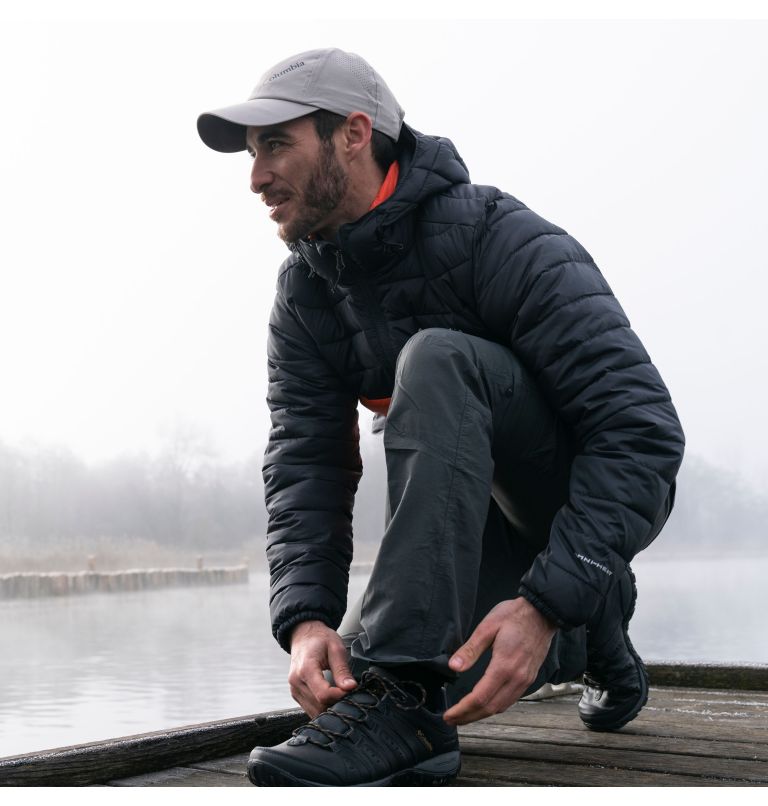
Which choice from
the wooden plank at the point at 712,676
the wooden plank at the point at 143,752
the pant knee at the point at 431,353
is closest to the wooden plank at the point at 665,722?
the wooden plank at the point at 712,676

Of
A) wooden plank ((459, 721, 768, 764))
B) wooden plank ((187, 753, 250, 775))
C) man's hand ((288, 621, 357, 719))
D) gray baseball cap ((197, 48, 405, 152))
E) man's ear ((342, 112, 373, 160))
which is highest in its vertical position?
gray baseball cap ((197, 48, 405, 152))

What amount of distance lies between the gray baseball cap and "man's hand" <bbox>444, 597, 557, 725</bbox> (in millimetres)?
667

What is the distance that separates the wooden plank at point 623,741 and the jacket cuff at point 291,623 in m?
0.31

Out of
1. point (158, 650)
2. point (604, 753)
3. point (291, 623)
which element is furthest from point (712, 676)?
point (158, 650)

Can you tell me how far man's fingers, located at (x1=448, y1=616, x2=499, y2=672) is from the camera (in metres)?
1.12

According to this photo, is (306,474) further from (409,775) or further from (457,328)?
(409,775)

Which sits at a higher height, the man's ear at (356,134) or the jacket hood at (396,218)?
the man's ear at (356,134)

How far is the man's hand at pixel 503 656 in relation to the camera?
113 centimetres

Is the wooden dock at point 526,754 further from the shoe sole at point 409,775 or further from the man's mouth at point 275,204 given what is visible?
the man's mouth at point 275,204

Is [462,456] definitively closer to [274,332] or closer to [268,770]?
[268,770]

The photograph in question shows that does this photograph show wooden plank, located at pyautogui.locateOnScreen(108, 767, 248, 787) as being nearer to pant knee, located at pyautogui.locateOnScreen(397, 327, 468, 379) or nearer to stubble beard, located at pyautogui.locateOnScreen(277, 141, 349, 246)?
pant knee, located at pyautogui.locateOnScreen(397, 327, 468, 379)

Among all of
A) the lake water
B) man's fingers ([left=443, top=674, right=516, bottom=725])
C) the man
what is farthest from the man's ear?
the lake water

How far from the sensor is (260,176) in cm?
142

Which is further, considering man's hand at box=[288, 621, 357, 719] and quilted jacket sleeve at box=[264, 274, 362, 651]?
quilted jacket sleeve at box=[264, 274, 362, 651]
